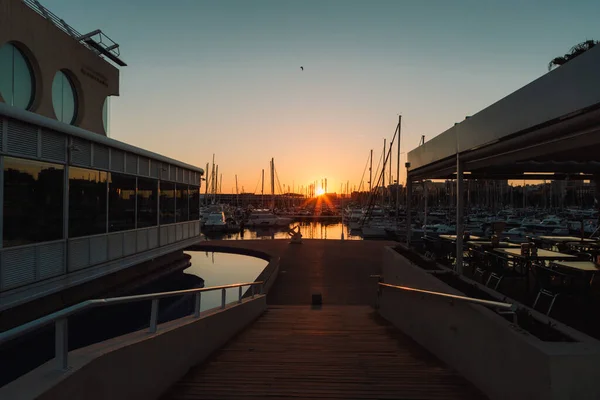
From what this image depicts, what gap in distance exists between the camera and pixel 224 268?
1848cm

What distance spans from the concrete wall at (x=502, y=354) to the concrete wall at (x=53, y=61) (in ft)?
47.7

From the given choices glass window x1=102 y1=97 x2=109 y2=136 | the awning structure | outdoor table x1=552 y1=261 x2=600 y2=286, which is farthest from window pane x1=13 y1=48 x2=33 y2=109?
outdoor table x1=552 y1=261 x2=600 y2=286

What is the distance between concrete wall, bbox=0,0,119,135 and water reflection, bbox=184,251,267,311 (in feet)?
25.0

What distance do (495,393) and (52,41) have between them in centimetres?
1769

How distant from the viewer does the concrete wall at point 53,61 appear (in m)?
13.6

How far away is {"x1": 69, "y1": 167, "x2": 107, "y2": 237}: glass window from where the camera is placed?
958 centimetres

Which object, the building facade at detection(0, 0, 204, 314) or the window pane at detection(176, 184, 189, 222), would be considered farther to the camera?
the window pane at detection(176, 184, 189, 222)

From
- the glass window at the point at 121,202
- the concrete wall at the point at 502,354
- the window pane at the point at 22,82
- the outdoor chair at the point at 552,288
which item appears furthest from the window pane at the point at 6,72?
the outdoor chair at the point at 552,288

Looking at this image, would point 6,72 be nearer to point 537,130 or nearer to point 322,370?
point 322,370

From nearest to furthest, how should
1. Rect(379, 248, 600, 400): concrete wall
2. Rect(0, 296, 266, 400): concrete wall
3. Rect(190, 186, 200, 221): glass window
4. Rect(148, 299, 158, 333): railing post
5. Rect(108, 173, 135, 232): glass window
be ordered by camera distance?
Rect(0, 296, 266, 400): concrete wall
Rect(379, 248, 600, 400): concrete wall
Rect(148, 299, 158, 333): railing post
Rect(108, 173, 135, 232): glass window
Rect(190, 186, 200, 221): glass window

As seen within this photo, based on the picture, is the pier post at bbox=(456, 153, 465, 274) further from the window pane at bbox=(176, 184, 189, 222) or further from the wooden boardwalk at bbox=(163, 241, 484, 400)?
the window pane at bbox=(176, 184, 189, 222)

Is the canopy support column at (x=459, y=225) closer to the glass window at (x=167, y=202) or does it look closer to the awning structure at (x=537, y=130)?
the awning structure at (x=537, y=130)

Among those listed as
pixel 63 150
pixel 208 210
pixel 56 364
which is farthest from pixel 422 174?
pixel 208 210

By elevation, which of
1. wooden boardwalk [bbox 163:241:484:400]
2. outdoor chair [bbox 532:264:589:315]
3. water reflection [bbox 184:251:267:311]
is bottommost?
water reflection [bbox 184:251:267:311]
